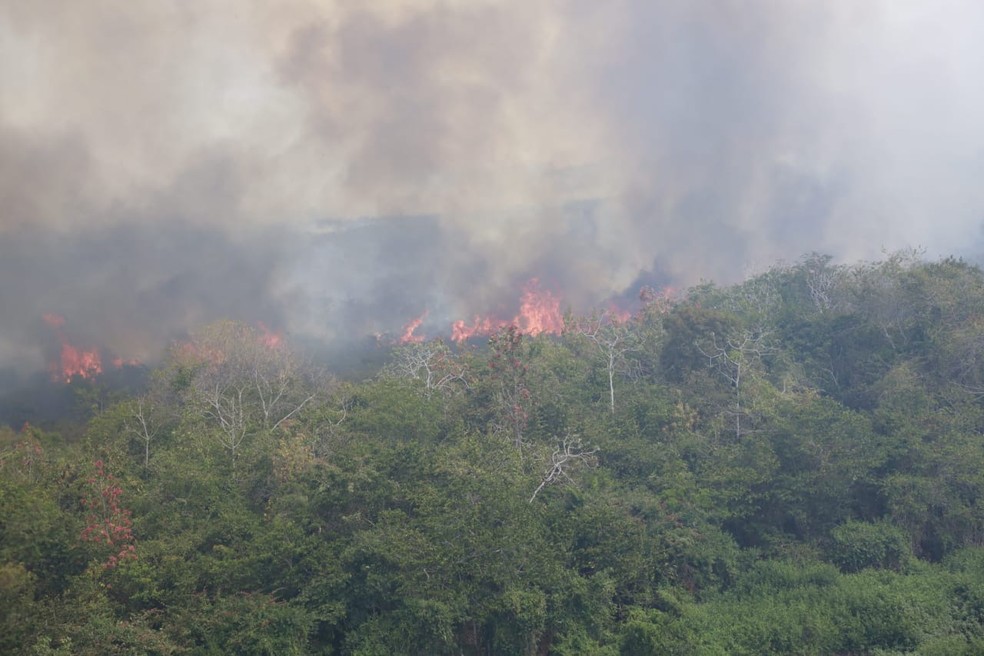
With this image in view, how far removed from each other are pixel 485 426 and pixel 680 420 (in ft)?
33.1

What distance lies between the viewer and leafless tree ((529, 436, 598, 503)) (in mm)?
28656

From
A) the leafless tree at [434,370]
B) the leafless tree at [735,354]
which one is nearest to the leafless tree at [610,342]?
the leafless tree at [735,354]

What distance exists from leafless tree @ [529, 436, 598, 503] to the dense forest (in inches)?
7.2

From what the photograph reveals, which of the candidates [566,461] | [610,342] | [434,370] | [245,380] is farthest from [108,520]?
[610,342]

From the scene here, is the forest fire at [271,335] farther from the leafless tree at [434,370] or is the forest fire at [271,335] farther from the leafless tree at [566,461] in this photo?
the leafless tree at [566,461]

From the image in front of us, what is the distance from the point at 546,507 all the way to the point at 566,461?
13.4ft

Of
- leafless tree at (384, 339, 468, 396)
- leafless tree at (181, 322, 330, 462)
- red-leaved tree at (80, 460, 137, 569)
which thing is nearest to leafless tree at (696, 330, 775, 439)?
leafless tree at (384, 339, 468, 396)

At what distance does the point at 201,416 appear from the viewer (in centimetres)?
3684

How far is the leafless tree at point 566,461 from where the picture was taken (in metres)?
28.7

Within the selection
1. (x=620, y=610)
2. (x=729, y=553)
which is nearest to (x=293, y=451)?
(x=620, y=610)

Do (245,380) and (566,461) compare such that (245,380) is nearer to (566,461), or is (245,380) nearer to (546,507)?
(566,461)

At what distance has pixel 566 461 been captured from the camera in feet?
103

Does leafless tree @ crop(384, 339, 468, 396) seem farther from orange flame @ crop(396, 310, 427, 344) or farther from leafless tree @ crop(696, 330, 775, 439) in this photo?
orange flame @ crop(396, 310, 427, 344)

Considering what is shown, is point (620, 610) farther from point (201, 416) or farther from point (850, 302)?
point (850, 302)
